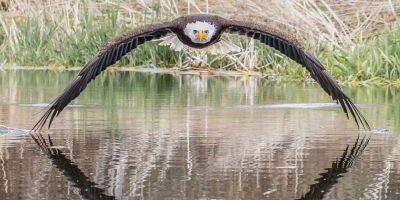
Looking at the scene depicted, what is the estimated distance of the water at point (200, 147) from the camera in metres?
6.99

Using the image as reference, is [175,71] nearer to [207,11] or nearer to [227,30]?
[207,11]

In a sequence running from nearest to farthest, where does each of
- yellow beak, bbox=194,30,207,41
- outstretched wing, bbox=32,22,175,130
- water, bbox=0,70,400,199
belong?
water, bbox=0,70,400,199, outstretched wing, bbox=32,22,175,130, yellow beak, bbox=194,30,207,41

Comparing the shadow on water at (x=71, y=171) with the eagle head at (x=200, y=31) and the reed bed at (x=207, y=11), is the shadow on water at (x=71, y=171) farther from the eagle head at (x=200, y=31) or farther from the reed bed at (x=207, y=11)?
the reed bed at (x=207, y=11)

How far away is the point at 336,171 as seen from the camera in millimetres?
7773

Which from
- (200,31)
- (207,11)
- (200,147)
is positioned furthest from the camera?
(207,11)

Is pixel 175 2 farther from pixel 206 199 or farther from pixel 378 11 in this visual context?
pixel 206 199

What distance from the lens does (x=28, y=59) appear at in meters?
21.1

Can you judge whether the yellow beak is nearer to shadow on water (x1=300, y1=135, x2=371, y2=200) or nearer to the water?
the water

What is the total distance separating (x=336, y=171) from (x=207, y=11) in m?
12.1

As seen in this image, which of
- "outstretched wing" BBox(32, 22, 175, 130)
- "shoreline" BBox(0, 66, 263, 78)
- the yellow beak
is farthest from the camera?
"shoreline" BBox(0, 66, 263, 78)

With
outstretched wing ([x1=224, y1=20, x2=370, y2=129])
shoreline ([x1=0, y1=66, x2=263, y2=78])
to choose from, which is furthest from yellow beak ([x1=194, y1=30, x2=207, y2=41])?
shoreline ([x1=0, y1=66, x2=263, y2=78])

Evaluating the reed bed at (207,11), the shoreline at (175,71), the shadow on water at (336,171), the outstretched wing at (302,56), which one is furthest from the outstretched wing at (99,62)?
the shoreline at (175,71)

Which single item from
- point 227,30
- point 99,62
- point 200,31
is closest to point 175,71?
point 200,31

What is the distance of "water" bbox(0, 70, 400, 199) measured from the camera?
6.99 meters
